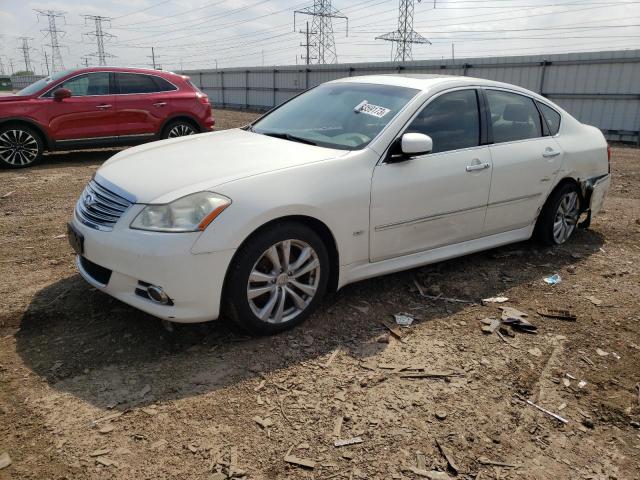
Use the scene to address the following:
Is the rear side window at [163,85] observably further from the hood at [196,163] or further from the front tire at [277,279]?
the front tire at [277,279]

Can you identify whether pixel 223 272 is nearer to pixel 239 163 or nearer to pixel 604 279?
pixel 239 163

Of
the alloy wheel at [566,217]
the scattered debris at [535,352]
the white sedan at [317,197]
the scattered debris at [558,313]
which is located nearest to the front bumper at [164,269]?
the white sedan at [317,197]

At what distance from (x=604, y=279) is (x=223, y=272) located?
3.48 metres

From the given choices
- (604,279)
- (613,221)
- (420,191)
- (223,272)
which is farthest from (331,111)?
(613,221)

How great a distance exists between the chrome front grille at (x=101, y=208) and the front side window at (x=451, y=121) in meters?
2.06

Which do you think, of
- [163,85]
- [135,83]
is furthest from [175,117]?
[135,83]

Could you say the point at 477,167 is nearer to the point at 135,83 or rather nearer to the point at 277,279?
the point at 277,279

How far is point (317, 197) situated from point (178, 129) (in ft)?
25.4

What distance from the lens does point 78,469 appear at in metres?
2.26

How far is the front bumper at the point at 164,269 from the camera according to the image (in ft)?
9.57

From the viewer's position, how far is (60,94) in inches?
A: 355

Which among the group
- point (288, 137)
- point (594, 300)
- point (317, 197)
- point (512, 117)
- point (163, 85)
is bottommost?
point (594, 300)

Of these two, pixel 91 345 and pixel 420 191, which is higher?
pixel 420 191

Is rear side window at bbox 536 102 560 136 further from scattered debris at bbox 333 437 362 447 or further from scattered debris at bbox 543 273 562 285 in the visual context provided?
scattered debris at bbox 333 437 362 447
